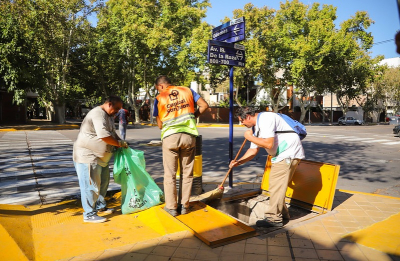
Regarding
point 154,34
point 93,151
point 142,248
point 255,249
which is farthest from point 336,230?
point 154,34

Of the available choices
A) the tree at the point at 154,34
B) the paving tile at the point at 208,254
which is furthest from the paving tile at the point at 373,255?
the tree at the point at 154,34

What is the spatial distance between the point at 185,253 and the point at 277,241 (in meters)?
1.04

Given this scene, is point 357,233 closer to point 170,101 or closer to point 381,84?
point 170,101

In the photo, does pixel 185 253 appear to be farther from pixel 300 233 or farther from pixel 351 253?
pixel 351 253

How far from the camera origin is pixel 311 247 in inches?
127

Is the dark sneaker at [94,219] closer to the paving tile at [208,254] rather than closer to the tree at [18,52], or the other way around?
the paving tile at [208,254]

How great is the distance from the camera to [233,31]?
5.19 meters

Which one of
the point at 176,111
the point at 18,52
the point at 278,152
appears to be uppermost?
the point at 18,52

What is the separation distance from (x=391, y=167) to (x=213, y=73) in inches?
955

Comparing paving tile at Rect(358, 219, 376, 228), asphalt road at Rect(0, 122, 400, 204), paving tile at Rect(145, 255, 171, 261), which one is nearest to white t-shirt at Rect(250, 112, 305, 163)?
paving tile at Rect(358, 219, 376, 228)

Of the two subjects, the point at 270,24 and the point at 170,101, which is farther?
the point at 270,24

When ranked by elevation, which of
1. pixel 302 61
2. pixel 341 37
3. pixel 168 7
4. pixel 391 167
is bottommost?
pixel 391 167

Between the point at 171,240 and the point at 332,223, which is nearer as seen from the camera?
the point at 171,240

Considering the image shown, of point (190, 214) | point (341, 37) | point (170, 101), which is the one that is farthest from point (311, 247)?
point (341, 37)
